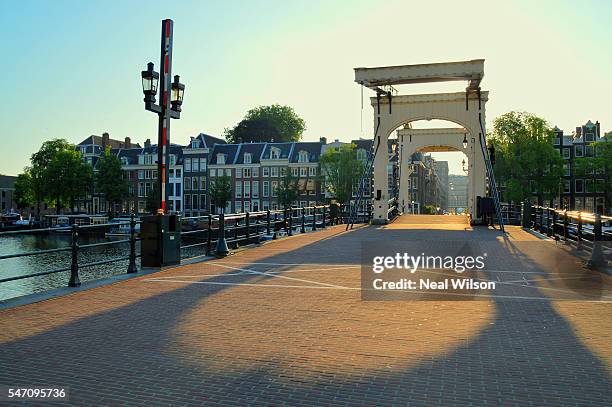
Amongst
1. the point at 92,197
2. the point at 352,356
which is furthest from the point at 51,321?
the point at 92,197

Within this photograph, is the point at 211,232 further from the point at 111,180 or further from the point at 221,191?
the point at 111,180

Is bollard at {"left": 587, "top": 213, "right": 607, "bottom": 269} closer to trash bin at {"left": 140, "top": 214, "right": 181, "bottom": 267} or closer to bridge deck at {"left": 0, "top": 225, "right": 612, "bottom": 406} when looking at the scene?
bridge deck at {"left": 0, "top": 225, "right": 612, "bottom": 406}

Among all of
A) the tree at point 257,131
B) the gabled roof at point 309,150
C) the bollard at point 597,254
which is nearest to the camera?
the bollard at point 597,254

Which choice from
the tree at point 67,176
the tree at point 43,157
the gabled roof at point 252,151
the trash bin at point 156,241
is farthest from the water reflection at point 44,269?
the gabled roof at point 252,151

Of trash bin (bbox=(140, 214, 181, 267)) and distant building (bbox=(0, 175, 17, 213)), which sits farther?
distant building (bbox=(0, 175, 17, 213))

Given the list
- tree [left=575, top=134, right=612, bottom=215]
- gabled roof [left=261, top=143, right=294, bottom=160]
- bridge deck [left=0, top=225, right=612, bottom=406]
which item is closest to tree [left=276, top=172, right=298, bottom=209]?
gabled roof [left=261, top=143, right=294, bottom=160]

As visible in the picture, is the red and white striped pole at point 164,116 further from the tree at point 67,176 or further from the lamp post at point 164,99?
the tree at point 67,176

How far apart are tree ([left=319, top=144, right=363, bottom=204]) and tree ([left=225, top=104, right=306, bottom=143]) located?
22.1m

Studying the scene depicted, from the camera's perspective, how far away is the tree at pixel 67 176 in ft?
236

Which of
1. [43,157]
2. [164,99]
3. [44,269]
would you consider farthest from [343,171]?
[164,99]

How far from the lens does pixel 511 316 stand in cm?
677

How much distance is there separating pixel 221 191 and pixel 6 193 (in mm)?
69148

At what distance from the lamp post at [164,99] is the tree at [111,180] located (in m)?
63.0

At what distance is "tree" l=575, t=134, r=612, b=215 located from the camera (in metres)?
54.8
